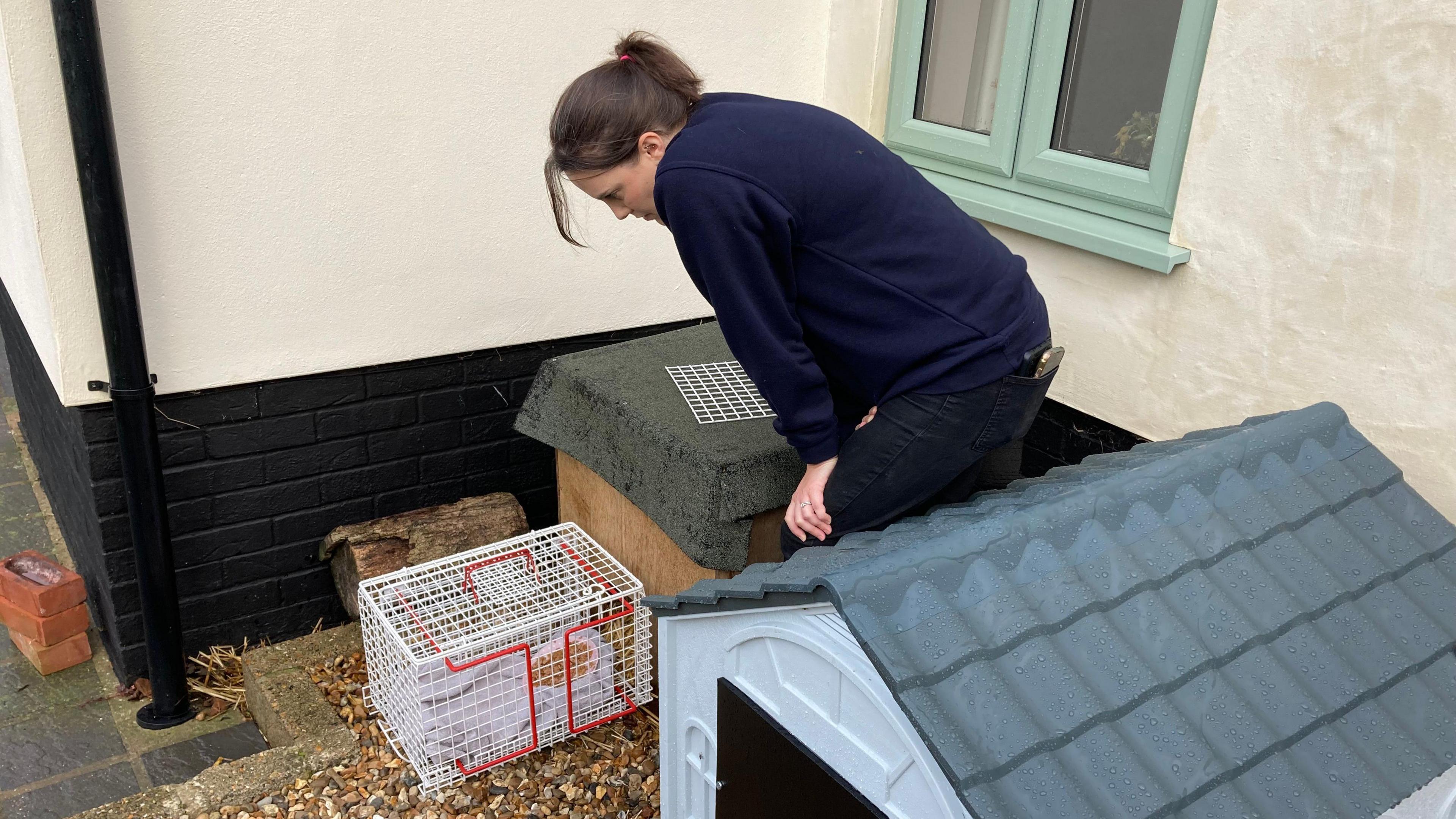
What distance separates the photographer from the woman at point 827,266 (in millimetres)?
2070

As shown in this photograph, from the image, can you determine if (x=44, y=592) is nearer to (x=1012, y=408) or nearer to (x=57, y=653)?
(x=57, y=653)

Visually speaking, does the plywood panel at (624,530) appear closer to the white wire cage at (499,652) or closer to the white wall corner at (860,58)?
the white wire cage at (499,652)

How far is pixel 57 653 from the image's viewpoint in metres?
3.56

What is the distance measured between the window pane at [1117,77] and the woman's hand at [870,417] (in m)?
1.32

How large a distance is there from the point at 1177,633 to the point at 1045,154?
2.08m

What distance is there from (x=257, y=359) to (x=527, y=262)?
2.95 feet

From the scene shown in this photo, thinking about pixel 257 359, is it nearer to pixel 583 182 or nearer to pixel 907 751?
pixel 583 182

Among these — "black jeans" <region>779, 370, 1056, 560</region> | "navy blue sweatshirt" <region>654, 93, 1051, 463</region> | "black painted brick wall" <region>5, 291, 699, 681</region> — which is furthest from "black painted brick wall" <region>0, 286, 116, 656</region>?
"black jeans" <region>779, 370, 1056, 560</region>

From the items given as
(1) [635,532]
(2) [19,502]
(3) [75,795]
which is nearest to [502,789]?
(1) [635,532]

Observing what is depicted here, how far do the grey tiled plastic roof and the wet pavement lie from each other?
78.1 inches

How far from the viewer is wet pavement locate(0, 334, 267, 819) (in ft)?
10.1

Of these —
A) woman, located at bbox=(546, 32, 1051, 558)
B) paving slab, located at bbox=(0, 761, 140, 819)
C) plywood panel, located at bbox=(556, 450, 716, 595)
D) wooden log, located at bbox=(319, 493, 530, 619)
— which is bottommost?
paving slab, located at bbox=(0, 761, 140, 819)

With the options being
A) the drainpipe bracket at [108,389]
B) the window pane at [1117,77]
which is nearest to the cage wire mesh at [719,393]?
the window pane at [1117,77]

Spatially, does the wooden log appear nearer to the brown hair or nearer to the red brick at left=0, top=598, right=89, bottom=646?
the red brick at left=0, top=598, right=89, bottom=646
